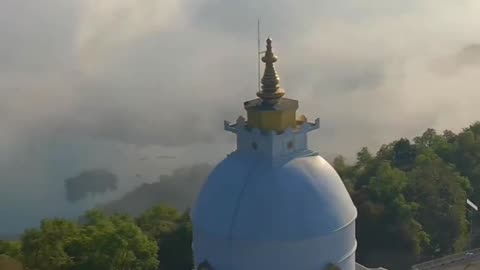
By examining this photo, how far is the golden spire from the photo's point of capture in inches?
858

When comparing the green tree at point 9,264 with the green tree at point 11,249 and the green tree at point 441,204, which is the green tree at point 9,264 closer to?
the green tree at point 11,249

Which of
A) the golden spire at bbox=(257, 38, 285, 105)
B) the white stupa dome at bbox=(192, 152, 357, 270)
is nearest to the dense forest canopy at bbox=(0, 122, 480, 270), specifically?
the white stupa dome at bbox=(192, 152, 357, 270)

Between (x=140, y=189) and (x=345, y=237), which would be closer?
Answer: (x=345, y=237)

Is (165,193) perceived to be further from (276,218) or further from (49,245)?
(276,218)

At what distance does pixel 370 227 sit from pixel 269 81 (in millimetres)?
25873

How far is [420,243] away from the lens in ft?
152

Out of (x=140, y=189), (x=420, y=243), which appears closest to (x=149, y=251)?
(x=420, y=243)

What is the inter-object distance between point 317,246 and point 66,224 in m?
25.5

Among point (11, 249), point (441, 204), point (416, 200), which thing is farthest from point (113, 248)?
point (441, 204)

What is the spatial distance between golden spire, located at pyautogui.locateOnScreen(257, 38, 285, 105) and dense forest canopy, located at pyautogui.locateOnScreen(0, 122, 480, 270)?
845 inches

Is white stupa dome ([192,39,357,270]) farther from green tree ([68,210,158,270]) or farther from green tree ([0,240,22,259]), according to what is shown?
green tree ([0,240,22,259])

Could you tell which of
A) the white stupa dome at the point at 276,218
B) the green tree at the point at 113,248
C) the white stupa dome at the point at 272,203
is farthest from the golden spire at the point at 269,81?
the green tree at the point at 113,248

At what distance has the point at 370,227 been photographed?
148 ft

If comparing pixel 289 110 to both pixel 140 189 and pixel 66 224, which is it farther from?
pixel 140 189
